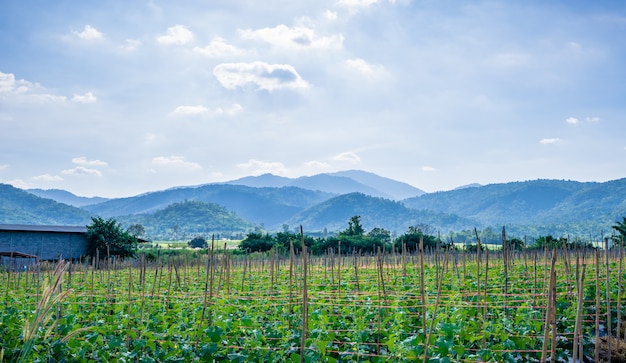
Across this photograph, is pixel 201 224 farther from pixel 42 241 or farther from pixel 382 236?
pixel 42 241

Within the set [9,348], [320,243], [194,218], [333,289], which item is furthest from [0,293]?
[194,218]

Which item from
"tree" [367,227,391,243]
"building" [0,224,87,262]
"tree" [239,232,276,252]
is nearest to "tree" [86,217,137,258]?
"building" [0,224,87,262]

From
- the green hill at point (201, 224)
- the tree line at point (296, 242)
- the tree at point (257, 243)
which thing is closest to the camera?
the tree line at point (296, 242)

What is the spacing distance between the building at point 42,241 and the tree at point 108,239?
0.78 m

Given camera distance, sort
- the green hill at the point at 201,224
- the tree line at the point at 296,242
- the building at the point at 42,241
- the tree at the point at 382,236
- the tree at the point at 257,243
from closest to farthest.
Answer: the building at the point at 42,241
the tree line at the point at 296,242
the tree at the point at 257,243
the tree at the point at 382,236
the green hill at the point at 201,224

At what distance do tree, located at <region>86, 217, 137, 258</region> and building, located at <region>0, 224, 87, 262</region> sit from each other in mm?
781

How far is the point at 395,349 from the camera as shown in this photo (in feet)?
15.8

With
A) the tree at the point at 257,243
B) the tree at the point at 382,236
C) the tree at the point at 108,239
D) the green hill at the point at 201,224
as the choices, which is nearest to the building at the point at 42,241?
the tree at the point at 108,239

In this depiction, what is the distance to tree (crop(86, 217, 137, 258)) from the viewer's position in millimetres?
35188

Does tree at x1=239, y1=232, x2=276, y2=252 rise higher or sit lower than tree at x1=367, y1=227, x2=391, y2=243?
lower

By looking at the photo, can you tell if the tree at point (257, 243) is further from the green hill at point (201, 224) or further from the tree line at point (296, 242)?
the green hill at point (201, 224)

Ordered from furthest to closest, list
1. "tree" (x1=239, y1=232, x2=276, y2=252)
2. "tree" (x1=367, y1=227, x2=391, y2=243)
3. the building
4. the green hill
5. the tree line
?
the green hill < "tree" (x1=367, y1=227, x2=391, y2=243) < "tree" (x1=239, y1=232, x2=276, y2=252) < the tree line < the building

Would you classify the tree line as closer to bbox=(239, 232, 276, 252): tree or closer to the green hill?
bbox=(239, 232, 276, 252): tree

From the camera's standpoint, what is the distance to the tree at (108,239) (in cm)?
3519
